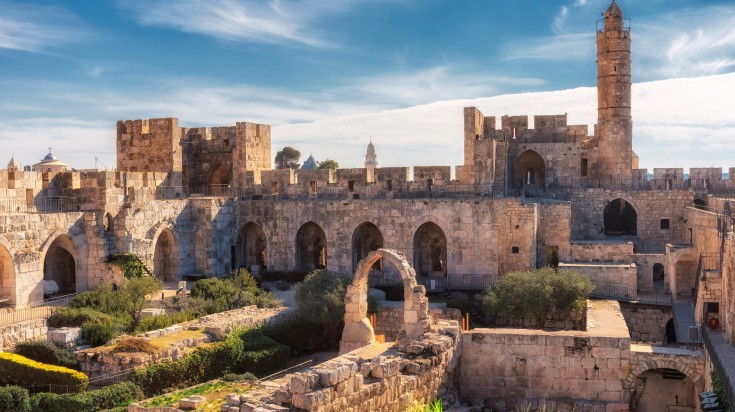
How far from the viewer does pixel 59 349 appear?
16.9 metres

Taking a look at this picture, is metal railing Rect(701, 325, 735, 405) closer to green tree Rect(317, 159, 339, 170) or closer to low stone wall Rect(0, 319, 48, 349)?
low stone wall Rect(0, 319, 48, 349)

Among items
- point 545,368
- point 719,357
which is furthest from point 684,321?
point 545,368

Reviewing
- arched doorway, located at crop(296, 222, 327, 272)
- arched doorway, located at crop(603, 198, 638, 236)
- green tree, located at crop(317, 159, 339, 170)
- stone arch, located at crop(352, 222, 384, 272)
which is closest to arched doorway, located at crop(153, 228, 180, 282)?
arched doorway, located at crop(296, 222, 327, 272)

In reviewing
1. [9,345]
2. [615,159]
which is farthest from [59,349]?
[615,159]

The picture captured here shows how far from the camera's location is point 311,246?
94.0 feet

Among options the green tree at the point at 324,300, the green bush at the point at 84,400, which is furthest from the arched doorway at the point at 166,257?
the green bush at the point at 84,400

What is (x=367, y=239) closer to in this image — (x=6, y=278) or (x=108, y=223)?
(x=108, y=223)

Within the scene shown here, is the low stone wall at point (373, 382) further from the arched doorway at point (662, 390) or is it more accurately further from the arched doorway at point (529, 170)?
the arched doorway at point (529, 170)

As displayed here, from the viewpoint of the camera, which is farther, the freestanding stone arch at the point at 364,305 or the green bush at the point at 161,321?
the green bush at the point at 161,321

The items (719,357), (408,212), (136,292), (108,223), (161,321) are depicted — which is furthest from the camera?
(408,212)

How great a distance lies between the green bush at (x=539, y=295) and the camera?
67.5ft

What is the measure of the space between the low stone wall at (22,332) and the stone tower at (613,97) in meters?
20.1

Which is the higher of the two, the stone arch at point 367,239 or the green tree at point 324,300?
the stone arch at point 367,239

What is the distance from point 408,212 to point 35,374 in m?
13.1
